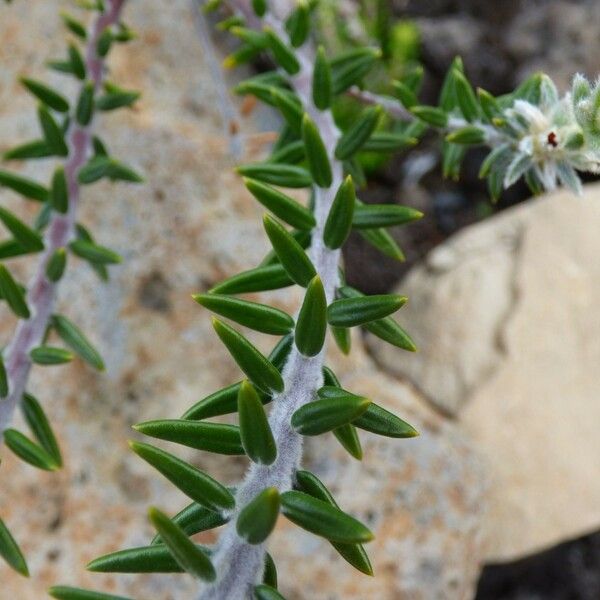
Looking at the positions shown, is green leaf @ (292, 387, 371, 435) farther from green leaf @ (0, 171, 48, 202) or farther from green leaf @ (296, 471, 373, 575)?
green leaf @ (0, 171, 48, 202)

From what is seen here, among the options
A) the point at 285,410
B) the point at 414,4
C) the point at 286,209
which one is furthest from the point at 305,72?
the point at 414,4

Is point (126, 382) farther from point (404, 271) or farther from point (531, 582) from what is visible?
point (531, 582)

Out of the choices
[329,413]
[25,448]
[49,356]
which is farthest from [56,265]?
[329,413]

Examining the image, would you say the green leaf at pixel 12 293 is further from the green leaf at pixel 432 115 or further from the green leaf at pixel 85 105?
the green leaf at pixel 432 115

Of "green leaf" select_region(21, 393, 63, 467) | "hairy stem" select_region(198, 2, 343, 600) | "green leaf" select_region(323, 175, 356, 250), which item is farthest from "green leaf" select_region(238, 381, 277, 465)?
"green leaf" select_region(21, 393, 63, 467)

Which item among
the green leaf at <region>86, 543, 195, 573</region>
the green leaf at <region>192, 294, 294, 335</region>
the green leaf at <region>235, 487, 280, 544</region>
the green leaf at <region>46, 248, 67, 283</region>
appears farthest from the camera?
the green leaf at <region>46, 248, 67, 283</region>

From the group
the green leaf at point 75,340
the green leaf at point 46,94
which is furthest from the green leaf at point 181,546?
→ the green leaf at point 46,94

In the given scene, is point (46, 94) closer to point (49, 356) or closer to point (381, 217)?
point (49, 356)
